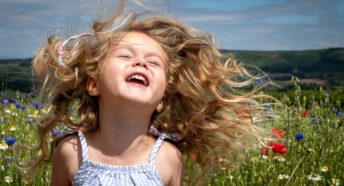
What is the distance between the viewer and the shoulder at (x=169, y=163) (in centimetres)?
296

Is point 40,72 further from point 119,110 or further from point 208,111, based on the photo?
point 208,111

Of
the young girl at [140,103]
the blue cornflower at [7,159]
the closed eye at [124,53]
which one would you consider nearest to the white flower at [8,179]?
the blue cornflower at [7,159]

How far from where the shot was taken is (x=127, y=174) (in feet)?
9.31

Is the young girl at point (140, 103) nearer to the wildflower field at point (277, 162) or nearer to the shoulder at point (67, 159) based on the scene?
the shoulder at point (67, 159)

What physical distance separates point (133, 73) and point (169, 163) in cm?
52

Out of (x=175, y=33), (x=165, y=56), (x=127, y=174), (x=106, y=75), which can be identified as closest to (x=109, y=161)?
(x=127, y=174)

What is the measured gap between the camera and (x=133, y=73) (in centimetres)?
274

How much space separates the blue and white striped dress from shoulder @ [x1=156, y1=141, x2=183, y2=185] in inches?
2.5

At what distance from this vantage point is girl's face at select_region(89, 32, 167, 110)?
2.73 meters

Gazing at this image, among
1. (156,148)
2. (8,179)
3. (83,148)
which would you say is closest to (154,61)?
(156,148)

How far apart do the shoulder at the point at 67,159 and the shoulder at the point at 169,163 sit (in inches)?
15.3

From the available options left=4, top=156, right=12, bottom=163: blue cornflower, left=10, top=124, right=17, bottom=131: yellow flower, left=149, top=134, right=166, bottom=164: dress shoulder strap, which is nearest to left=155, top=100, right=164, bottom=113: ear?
left=149, top=134, right=166, bottom=164: dress shoulder strap

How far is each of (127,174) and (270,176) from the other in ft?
5.47

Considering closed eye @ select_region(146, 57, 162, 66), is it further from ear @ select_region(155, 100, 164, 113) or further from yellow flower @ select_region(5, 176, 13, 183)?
yellow flower @ select_region(5, 176, 13, 183)
